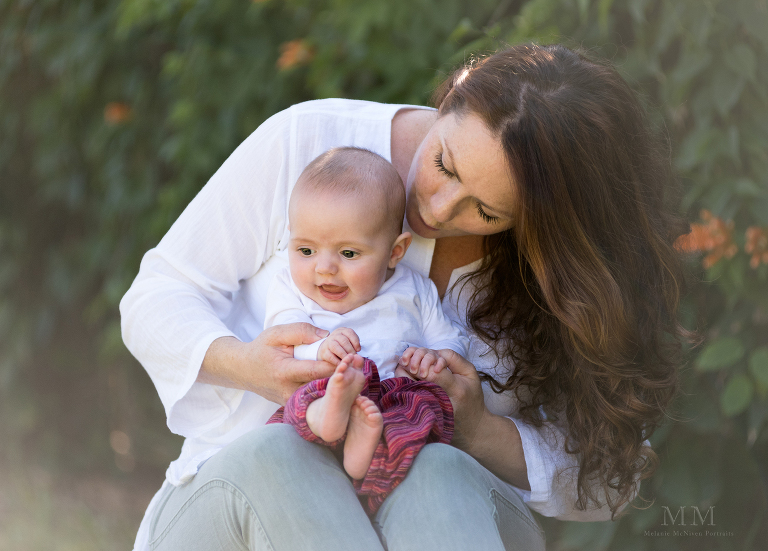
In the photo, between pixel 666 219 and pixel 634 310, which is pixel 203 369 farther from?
pixel 666 219

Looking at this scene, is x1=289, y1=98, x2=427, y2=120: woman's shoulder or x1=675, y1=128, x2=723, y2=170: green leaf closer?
x1=289, y1=98, x2=427, y2=120: woman's shoulder

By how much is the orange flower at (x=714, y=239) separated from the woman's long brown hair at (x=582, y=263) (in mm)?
227

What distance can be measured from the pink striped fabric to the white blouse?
266 millimetres

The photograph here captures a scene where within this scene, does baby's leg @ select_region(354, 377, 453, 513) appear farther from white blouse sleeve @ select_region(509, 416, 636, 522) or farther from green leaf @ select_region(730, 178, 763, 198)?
green leaf @ select_region(730, 178, 763, 198)

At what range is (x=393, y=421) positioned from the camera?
3.88 ft

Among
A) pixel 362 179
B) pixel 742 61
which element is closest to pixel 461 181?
pixel 362 179

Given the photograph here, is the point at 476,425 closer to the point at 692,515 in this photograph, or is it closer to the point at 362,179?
the point at 362,179

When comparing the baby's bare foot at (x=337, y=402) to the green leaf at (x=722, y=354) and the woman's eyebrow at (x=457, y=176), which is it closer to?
the woman's eyebrow at (x=457, y=176)

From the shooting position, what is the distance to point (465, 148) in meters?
1.33

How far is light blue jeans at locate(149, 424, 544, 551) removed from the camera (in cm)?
111

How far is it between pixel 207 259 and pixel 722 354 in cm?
123

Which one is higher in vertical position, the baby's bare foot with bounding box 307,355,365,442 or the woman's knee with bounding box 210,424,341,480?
the baby's bare foot with bounding box 307,355,365,442

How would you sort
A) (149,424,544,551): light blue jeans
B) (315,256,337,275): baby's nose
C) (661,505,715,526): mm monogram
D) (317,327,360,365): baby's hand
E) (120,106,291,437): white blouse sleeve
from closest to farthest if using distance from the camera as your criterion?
(149,424,544,551): light blue jeans, (317,327,360,365): baby's hand, (315,256,337,275): baby's nose, (120,106,291,437): white blouse sleeve, (661,505,715,526): mm monogram

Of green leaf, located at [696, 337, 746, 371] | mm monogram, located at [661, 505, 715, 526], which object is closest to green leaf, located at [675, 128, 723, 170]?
green leaf, located at [696, 337, 746, 371]
